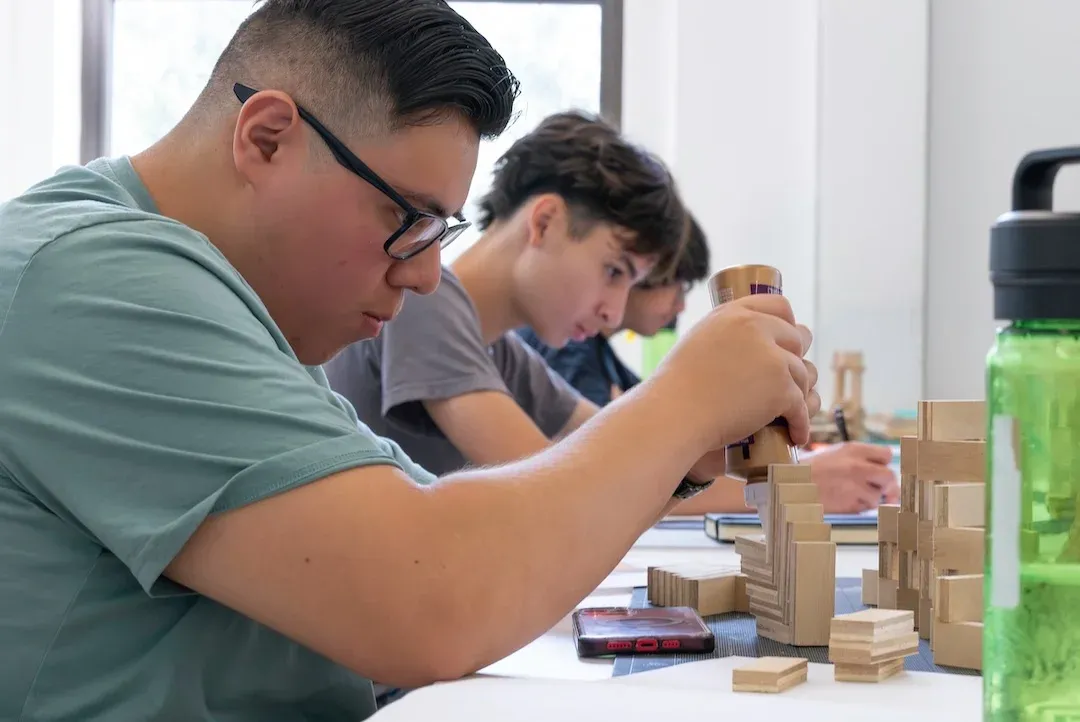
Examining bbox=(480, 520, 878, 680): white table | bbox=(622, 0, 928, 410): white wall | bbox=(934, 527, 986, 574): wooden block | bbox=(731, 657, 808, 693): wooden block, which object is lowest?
bbox=(480, 520, 878, 680): white table

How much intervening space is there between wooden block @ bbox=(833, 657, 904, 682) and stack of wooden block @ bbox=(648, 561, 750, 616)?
0.26 m

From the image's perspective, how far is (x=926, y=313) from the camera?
369 cm

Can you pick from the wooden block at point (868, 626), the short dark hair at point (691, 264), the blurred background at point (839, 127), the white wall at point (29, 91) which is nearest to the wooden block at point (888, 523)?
the wooden block at point (868, 626)

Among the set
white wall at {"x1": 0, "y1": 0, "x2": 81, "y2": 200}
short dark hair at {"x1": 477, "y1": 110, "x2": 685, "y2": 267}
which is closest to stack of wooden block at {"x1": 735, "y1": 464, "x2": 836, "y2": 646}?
short dark hair at {"x1": 477, "y1": 110, "x2": 685, "y2": 267}

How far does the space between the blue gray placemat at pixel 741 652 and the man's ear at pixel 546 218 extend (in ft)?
3.82

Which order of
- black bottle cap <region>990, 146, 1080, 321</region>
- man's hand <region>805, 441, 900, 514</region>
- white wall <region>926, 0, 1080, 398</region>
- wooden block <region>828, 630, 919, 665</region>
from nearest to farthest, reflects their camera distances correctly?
black bottle cap <region>990, 146, 1080, 321</region>, wooden block <region>828, 630, 919, 665</region>, man's hand <region>805, 441, 900, 514</region>, white wall <region>926, 0, 1080, 398</region>

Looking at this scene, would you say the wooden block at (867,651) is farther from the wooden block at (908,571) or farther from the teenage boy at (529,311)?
the teenage boy at (529,311)

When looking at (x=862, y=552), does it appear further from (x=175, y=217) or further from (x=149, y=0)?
(x=149, y=0)

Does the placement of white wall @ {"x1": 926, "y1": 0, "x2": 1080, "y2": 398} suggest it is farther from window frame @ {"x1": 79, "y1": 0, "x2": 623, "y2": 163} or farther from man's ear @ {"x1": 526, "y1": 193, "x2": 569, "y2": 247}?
man's ear @ {"x1": 526, "y1": 193, "x2": 569, "y2": 247}

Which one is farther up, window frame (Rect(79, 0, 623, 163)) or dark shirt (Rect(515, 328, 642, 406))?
window frame (Rect(79, 0, 623, 163))

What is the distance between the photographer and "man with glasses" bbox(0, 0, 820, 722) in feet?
2.39

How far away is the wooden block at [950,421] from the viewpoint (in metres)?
0.98

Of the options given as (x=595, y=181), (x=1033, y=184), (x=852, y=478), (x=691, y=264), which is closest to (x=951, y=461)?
Answer: (x=1033, y=184)

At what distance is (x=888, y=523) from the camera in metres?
1.07
